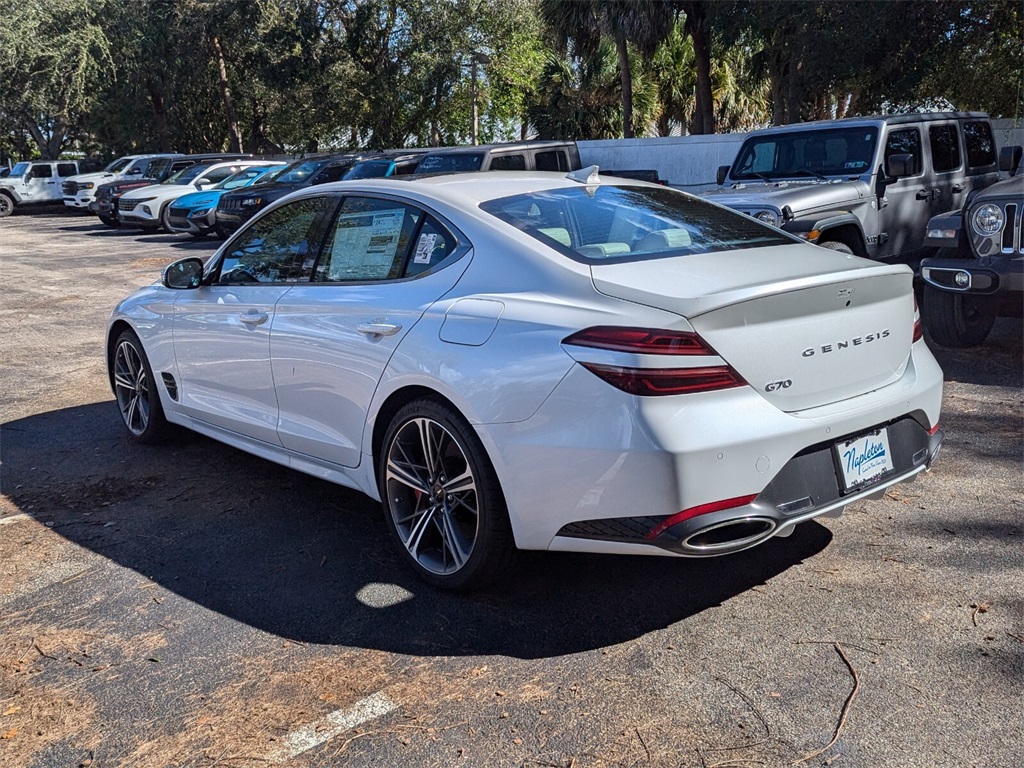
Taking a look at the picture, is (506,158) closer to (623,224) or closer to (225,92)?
(623,224)

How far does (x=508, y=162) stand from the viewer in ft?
48.5

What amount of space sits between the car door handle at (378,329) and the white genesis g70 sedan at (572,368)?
12mm

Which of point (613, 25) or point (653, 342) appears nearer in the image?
point (653, 342)

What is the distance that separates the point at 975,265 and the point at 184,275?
5288 mm

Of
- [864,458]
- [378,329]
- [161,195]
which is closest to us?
[864,458]

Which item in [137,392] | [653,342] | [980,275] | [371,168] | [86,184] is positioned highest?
[371,168]

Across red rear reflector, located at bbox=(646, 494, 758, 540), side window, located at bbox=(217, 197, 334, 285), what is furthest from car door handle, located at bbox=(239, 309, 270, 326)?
red rear reflector, located at bbox=(646, 494, 758, 540)

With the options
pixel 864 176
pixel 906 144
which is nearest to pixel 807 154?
pixel 864 176

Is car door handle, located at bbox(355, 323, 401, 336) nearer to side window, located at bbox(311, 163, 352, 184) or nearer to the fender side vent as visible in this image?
the fender side vent

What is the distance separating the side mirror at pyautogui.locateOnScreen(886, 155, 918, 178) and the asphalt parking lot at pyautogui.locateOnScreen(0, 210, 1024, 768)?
14.3ft

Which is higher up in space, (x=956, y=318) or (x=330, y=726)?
(x=956, y=318)

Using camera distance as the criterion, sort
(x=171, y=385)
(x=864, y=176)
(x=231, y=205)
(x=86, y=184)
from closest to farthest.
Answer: (x=171, y=385) → (x=864, y=176) → (x=231, y=205) → (x=86, y=184)

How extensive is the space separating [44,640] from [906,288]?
3586 mm

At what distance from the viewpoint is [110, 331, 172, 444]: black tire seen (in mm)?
6211
